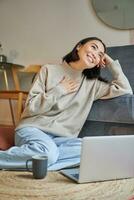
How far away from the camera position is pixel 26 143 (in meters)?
1.54

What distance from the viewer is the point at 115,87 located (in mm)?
1720

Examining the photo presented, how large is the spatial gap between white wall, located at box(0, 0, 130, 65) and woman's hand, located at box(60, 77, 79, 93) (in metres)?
1.03

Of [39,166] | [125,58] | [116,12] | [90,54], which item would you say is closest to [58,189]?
[39,166]

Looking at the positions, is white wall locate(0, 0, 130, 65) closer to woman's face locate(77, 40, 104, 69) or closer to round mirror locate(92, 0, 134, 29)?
round mirror locate(92, 0, 134, 29)

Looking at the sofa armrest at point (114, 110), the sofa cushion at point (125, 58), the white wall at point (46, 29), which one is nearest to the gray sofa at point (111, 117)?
the sofa armrest at point (114, 110)

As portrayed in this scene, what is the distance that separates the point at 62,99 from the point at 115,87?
0.33 meters

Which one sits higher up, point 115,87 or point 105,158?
point 115,87

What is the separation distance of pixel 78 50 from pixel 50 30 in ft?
4.10

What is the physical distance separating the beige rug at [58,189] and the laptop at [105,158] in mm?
34

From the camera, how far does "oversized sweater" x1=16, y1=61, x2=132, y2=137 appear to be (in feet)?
5.40

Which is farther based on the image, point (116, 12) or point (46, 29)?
point (46, 29)

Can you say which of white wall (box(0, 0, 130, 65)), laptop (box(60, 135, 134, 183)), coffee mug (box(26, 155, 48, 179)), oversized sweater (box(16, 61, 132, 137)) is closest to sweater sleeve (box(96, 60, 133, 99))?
oversized sweater (box(16, 61, 132, 137))

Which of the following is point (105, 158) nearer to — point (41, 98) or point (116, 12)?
point (41, 98)

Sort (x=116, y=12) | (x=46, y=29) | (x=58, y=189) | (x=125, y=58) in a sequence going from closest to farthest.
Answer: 1. (x=58, y=189)
2. (x=125, y=58)
3. (x=116, y=12)
4. (x=46, y=29)
